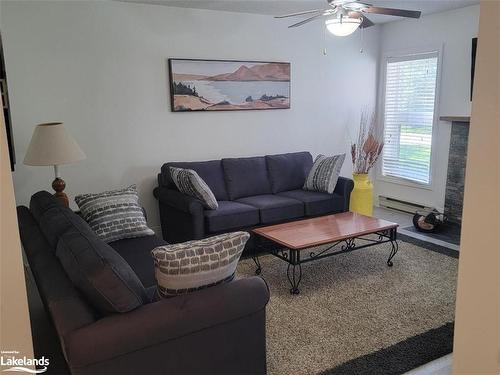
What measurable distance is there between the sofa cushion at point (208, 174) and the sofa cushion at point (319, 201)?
679mm

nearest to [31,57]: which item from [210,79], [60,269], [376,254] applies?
[210,79]

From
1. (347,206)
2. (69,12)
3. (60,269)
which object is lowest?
(347,206)

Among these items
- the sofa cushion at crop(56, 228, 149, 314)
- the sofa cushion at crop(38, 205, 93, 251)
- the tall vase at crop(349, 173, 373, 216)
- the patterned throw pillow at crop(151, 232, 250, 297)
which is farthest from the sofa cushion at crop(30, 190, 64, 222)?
the tall vase at crop(349, 173, 373, 216)

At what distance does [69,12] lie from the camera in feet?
12.8

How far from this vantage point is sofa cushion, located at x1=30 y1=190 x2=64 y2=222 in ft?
8.59

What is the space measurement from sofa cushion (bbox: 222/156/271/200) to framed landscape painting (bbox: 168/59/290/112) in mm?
643

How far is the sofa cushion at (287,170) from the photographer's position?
476 centimetres

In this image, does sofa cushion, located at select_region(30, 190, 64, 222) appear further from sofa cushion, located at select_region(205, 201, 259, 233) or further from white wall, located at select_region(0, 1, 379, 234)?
sofa cushion, located at select_region(205, 201, 259, 233)

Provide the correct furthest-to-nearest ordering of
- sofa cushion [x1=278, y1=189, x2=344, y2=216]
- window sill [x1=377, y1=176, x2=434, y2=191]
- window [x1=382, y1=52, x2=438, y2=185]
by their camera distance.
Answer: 1. window sill [x1=377, y1=176, x2=434, y2=191]
2. window [x1=382, y1=52, x2=438, y2=185]
3. sofa cushion [x1=278, y1=189, x2=344, y2=216]

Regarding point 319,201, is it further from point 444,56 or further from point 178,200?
point 444,56

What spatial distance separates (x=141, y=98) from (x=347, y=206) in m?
2.46

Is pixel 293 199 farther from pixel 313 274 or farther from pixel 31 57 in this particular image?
pixel 31 57
